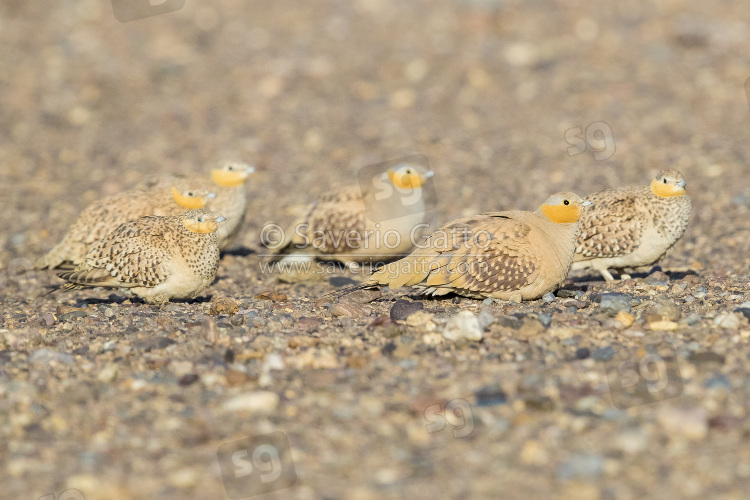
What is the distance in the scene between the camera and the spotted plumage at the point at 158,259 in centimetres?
753

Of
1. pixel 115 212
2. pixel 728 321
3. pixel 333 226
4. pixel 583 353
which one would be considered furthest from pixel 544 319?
pixel 115 212

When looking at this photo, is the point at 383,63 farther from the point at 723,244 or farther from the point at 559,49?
the point at 723,244

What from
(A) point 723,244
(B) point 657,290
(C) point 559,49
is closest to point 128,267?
(B) point 657,290

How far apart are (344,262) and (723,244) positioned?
407cm

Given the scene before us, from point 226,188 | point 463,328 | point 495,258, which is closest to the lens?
point 463,328

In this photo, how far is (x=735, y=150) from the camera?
474 inches

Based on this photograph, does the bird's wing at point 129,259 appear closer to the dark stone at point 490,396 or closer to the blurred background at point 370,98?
the blurred background at point 370,98

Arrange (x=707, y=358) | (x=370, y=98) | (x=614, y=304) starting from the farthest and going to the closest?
(x=370, y=98) < (x=614, y=304) < (x=707, y=358)

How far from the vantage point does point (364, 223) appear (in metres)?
8.94

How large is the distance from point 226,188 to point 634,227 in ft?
13.9

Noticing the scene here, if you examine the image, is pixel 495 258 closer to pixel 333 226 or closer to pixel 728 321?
pixel 728 321

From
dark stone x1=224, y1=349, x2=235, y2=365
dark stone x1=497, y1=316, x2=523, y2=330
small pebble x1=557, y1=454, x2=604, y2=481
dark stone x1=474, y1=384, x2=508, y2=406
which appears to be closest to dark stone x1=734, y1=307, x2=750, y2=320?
dark stone x1=497, y1=316, x2=523, y2=330

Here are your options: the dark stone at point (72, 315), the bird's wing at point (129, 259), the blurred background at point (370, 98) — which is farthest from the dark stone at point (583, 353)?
the dark stone at point (72, 315)

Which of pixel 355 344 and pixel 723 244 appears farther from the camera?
pixel 723 244
